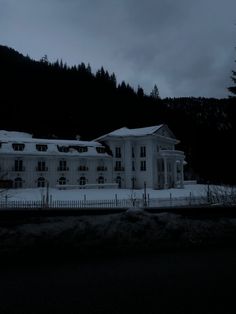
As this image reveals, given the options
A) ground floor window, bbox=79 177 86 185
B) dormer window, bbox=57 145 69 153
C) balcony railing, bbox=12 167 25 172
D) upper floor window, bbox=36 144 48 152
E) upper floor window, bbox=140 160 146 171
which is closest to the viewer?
balcony railing, bbox=12 167 25 172

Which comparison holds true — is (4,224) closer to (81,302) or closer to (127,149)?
(81,302)

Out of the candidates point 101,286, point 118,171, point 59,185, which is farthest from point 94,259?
point 118,171

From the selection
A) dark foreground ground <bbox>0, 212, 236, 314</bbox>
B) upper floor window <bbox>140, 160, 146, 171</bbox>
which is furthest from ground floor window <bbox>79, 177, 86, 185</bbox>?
dark foreground ground <bbox>0, 212, 236, 314</bbox>

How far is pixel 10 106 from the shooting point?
371ft

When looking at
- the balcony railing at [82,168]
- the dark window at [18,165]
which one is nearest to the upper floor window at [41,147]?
the dark window at [18,165]

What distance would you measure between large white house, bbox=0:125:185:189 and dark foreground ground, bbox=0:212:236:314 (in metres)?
31.2

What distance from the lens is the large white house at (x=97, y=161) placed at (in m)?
52.9

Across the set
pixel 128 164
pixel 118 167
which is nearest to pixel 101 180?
pixel 118 167

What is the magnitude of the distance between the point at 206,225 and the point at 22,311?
15.0 m

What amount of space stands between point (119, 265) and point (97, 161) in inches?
1709

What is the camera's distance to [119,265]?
15562 millimetres

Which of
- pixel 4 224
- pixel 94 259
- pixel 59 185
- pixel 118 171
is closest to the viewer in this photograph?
pixel 94 259

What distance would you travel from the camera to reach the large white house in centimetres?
5288

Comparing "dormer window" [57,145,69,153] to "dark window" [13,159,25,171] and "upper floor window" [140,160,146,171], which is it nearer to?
"dark window" [13,159,25,171]
